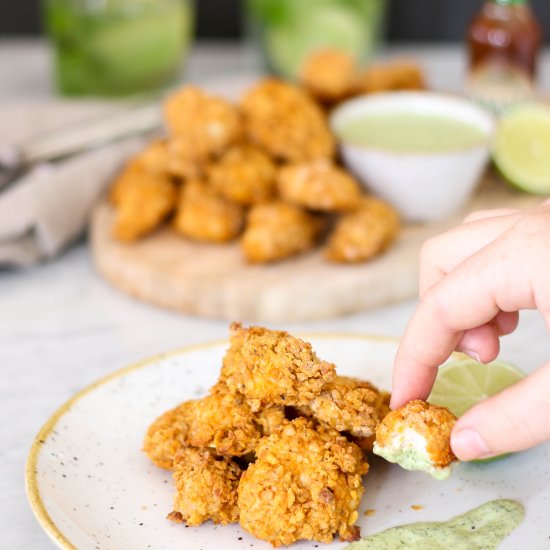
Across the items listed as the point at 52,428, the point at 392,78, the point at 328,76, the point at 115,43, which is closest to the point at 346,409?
the point at 52,428

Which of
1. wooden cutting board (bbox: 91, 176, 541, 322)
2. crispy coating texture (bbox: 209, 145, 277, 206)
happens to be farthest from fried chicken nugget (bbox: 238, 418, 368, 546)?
crispy coating texture (bbox: 209, 145, 277, 206)

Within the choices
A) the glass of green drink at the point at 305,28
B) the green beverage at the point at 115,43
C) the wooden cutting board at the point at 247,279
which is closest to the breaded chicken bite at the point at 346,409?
the wooden cutting board at the point at 247,279

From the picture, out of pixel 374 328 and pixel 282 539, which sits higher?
pixel 282 539

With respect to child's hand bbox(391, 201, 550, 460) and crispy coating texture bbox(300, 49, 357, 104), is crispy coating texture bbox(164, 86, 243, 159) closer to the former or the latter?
crispy coating texture bbox(300, 49, 357, 104)

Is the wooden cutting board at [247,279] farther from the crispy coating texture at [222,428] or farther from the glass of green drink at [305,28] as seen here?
the glass of green drink at [305,28]

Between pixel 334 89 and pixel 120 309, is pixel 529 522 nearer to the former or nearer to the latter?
pixel 120 309

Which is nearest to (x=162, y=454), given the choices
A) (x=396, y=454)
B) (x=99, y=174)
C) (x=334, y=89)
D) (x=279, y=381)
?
(x=279, y=381)
